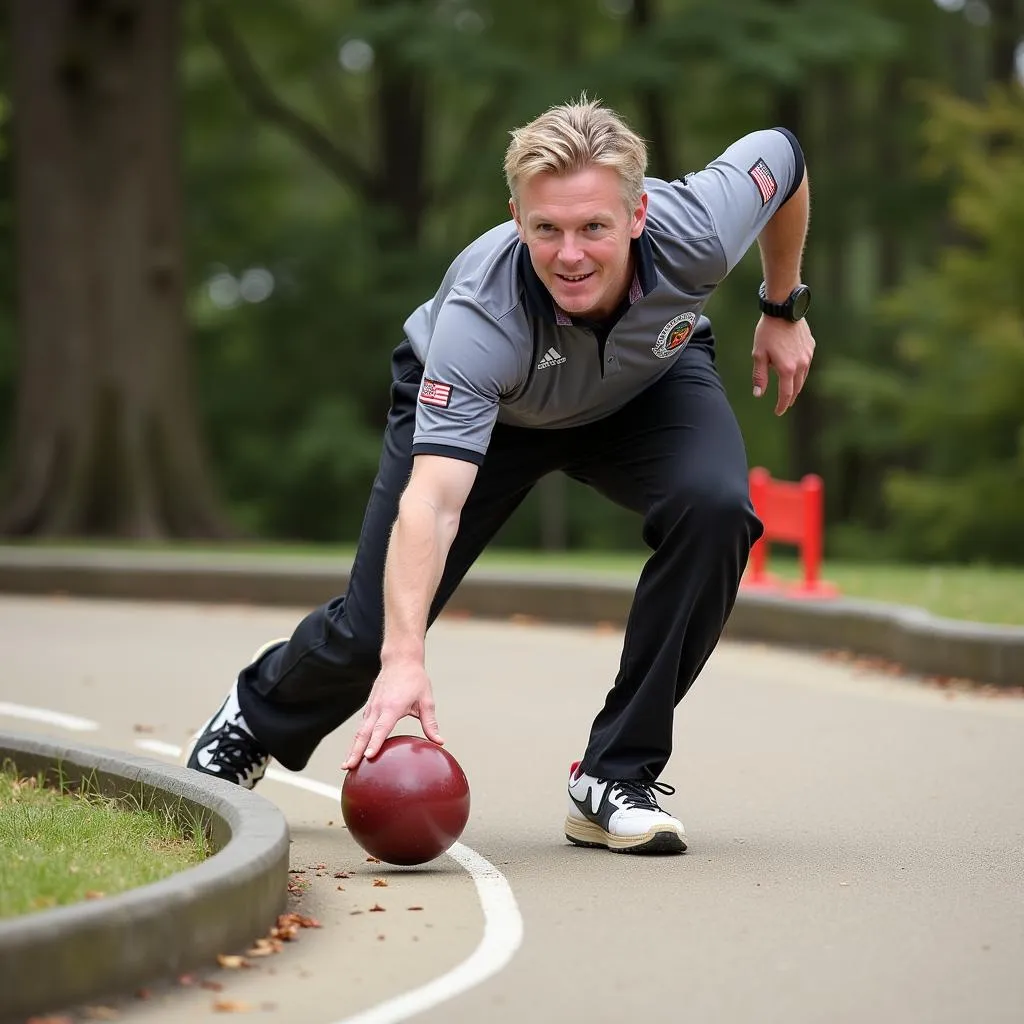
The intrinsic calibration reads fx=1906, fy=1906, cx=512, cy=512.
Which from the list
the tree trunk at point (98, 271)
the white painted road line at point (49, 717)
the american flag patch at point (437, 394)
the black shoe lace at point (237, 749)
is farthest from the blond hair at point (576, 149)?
the tree trunk at point (98, 271)

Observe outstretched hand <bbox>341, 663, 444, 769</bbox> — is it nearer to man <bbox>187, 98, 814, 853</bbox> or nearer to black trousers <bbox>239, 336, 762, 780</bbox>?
man <bbox>187, 98, 814, 853</bbox>

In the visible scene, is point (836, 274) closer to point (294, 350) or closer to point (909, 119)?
point (909, 119)

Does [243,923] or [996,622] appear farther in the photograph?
[996,622]

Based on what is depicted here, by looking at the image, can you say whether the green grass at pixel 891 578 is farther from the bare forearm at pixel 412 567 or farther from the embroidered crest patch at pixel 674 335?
the bare forearm at pixel 412 567

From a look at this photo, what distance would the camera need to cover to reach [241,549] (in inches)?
691

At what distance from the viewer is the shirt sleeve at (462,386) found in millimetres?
5215

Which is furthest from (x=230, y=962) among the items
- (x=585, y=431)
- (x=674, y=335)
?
(x=674, y=335)

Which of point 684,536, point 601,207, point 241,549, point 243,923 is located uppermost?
point 601,207

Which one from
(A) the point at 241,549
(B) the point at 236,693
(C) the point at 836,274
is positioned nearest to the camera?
(B) the point at 236,693

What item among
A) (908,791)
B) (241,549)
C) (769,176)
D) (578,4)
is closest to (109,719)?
(908,791)

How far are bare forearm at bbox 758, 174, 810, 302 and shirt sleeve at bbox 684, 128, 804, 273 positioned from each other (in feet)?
0.26

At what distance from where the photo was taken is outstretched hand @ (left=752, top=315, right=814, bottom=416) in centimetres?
627

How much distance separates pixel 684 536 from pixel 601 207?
105 centimetres

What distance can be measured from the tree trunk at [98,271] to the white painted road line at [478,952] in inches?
535
